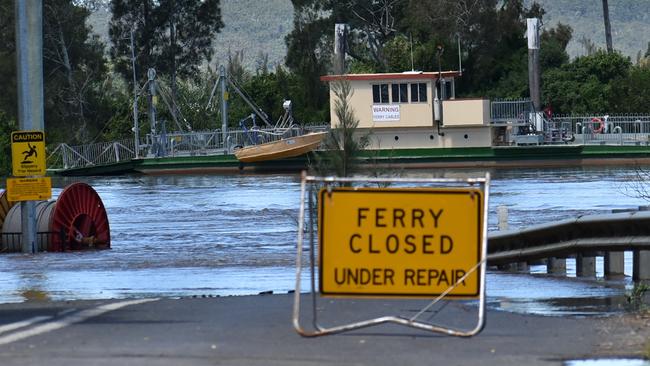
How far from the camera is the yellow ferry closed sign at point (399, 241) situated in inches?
355

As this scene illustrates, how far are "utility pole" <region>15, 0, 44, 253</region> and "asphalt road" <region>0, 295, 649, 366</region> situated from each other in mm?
9766

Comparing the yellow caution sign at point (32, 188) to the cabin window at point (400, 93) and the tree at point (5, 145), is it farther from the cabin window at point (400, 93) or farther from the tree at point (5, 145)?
the tree at point (5, 145)

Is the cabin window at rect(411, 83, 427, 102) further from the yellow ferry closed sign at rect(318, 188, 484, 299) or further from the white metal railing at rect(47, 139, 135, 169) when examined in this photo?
the yellow ferry closed sign at rect(318, 188, 484, 299)

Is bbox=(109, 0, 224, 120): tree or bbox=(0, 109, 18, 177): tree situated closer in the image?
bbox=(0, 109, 18, 177): tree

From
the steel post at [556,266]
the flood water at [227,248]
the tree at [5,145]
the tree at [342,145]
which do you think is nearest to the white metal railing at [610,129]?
the flood water at [227,248]

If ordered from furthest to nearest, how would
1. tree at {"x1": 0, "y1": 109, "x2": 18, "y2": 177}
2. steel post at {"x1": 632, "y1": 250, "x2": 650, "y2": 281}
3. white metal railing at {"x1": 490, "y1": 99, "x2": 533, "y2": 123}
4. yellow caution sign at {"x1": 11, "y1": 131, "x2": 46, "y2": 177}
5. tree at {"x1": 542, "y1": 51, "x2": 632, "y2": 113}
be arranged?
tree at {"x1": 542, "y1": 51, "x2": 632, "y2": 113} < tree at {"x1": 0, "y1": 109, "x2": 18, "y2": 177} < white metal railing at {"x1": 490, "y1": 99, "x2": 533, "y2": 123} < yellow caution sign at {"x1": 11, "y1": 131, "x2": 46, "y2": 177} < steel post at {"x1": 632, "y1": 250, "x2": 650, "y2": 281}

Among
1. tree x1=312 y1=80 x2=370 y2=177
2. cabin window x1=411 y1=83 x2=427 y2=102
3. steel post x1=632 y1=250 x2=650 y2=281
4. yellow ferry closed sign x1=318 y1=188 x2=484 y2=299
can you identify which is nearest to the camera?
yellow ferry closed sign x1=318 y1=188 x2=484 y2=299

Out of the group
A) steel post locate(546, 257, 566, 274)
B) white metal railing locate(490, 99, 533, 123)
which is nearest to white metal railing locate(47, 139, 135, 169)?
white metal railing locate(490, 99, 533, 123)

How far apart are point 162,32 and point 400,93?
32.7m

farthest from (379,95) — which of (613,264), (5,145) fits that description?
(613,264)

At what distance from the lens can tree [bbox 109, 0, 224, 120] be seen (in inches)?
3511

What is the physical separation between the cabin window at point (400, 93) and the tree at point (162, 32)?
99.2 feet

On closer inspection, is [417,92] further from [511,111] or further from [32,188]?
[32,188]

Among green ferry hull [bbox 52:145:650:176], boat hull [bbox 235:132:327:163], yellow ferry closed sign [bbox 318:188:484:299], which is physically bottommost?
yellow ferry closed sign [bbox 318:188:484:299]
